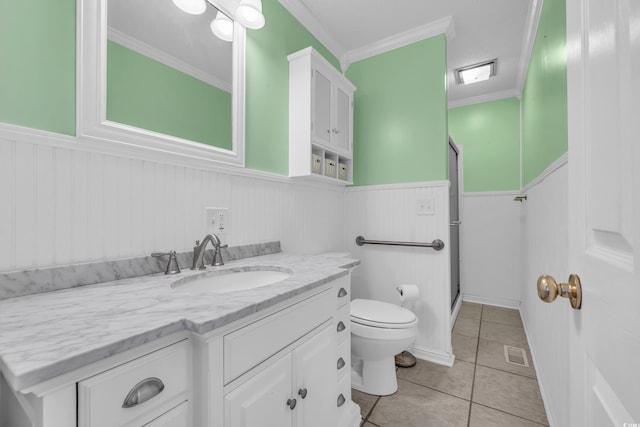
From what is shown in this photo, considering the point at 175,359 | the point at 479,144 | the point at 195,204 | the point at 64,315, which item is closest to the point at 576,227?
the point at 175,359

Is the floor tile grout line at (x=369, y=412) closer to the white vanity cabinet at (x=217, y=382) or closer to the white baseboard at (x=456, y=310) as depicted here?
the white vanity cabinet at (x=217, y=382)

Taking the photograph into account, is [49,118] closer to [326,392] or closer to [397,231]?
[326,392]

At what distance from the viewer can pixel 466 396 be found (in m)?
1.54

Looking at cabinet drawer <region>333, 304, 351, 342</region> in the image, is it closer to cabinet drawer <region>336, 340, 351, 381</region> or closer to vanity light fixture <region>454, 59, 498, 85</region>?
cabinet drawer <region>336, 340, 351, 381</region>

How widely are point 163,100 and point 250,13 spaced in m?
0.69

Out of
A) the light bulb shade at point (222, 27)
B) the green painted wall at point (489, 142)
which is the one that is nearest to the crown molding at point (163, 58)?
the light bulb shade at point (222, 27)

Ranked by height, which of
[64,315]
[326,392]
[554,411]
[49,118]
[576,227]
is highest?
[49,118]

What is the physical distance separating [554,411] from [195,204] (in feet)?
6.48

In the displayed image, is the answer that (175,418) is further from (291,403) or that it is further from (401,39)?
(401,39)

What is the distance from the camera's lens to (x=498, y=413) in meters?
1.41

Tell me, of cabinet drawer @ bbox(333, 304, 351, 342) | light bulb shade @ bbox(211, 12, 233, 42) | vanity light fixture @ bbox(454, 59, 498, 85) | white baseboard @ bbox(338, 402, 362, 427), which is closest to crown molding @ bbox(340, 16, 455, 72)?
vanity light fixture @ bbox(454, 59, 498, 85)

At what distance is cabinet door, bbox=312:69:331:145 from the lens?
1.77 meters

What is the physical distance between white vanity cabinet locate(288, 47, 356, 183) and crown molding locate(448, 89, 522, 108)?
1978 mm

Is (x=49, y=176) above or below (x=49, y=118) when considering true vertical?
below
